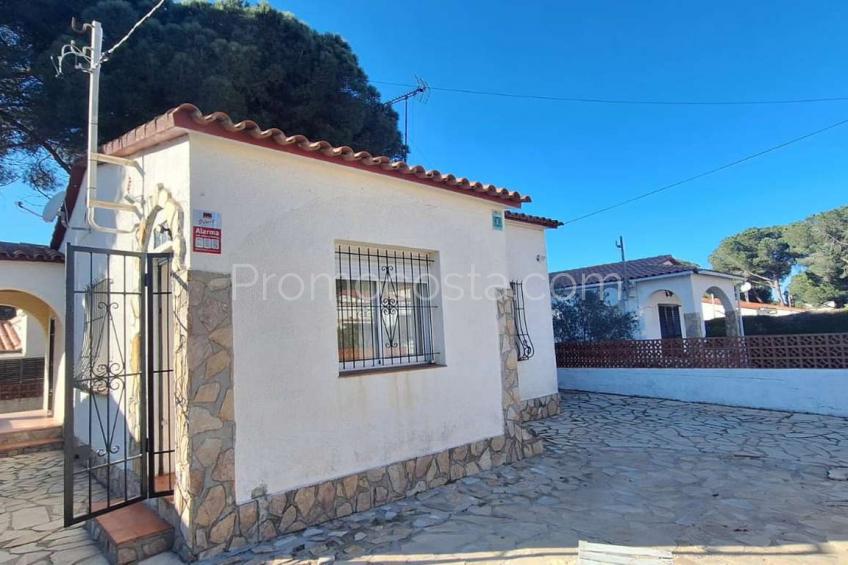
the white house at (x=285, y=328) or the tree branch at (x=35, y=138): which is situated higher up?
the tree branch at (x=35, y=138)

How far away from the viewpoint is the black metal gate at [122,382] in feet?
13.8

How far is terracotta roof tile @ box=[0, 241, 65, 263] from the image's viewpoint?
344 inches

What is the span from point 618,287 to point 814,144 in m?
7.18

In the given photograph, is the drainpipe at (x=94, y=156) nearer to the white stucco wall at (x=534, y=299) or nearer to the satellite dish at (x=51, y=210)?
the satellite dish at (x=51, y=210)

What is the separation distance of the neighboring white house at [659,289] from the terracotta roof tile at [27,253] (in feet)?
47.6

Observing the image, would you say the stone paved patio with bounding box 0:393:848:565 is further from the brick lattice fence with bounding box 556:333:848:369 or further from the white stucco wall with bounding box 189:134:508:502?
the brick lattice fence with bounding box 556:333:848:369

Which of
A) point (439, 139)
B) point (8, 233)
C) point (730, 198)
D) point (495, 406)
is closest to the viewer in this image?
point (495, 406)

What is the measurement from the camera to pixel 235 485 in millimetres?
4293

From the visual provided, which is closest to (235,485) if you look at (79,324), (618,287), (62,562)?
(62,562)

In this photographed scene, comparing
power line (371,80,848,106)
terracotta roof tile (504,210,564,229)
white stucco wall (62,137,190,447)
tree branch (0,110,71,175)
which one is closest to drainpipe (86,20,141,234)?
white stucco wall (62,137,190,447)

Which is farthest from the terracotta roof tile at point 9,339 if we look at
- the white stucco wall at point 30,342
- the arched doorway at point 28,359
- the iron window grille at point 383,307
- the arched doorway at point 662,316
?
the arched doorway at point 662,316

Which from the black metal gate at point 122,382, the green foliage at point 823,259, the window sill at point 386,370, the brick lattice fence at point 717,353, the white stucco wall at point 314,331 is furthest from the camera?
the green foliage at point 823,259

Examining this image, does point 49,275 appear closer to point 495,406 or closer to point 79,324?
point 79,324

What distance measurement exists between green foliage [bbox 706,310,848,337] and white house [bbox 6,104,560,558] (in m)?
21.1
